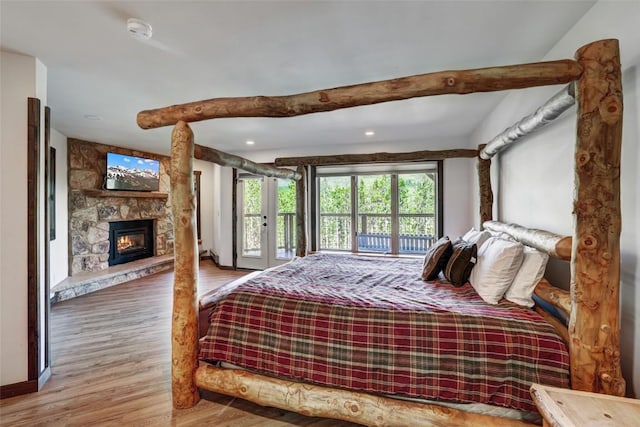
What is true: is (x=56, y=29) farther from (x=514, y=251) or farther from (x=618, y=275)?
(x=618, y=275)

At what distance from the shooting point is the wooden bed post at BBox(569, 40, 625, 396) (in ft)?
4.15

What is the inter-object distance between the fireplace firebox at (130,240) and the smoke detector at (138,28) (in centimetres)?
469

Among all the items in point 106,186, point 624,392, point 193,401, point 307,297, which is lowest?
point 193,401

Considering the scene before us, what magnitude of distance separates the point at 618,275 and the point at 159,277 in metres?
6.05

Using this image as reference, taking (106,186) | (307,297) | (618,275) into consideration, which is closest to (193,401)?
(307,297)

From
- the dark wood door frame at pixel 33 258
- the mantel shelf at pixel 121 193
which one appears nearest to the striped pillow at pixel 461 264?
the dark wood door frame at pixel 33 258

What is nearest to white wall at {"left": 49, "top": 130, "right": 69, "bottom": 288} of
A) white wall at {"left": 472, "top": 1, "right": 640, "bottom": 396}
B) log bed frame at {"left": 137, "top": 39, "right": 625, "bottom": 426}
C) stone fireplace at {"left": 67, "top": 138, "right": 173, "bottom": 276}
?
stone fireplace at {"left": 67, "top": 138, "right": 173, "bottom": 276}

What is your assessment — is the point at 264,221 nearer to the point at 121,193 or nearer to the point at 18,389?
the point at 121,193

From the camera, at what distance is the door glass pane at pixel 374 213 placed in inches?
201

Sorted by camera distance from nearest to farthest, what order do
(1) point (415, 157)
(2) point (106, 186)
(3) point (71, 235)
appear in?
1. (1) point (415, 157)
2. (3) point (71, 235)
3. (2) point (106, 186)

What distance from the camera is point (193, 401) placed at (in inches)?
76.2

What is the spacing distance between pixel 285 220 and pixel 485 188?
3.56m

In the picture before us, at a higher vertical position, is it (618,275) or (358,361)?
(618,275)

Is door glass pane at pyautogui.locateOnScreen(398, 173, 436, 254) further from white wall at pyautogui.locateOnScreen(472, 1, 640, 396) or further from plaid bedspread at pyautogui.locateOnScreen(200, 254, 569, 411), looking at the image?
plaid bedspread at pyautogui.locateOnScreen(200, 254, 569, 411)
